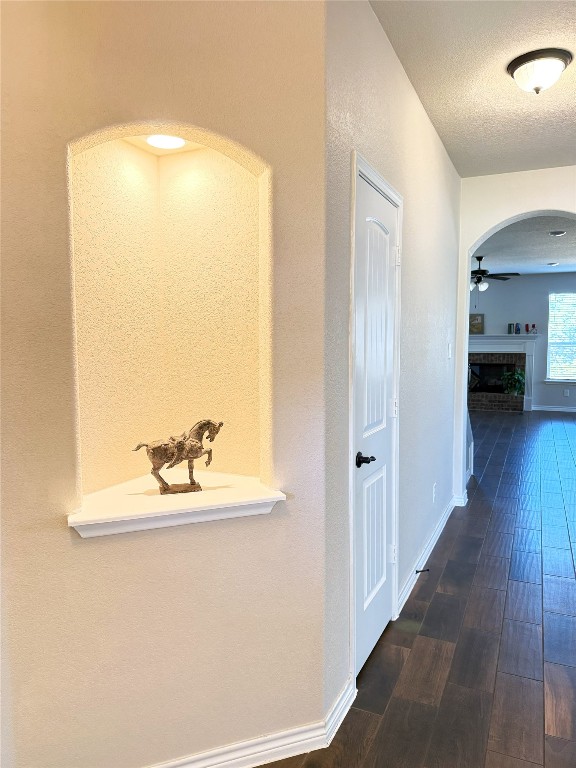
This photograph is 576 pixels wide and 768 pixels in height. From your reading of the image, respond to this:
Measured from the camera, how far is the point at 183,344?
87.9 inches

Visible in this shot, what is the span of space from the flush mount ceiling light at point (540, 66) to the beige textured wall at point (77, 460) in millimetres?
1414

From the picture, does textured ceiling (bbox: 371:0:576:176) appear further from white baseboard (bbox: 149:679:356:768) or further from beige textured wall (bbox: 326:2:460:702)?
white baseboard (bbox: 149:679:356:768)

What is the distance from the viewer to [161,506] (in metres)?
1.70

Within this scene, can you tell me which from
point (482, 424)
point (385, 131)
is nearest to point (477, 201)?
point (385, 131)

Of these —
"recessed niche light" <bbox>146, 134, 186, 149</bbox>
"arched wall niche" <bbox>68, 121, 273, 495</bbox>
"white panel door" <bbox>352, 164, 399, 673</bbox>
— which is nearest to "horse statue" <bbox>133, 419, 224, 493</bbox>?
"arched wall niche" <bbox>68, 121, 273, 495</bbox>

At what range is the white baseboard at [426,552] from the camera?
3.04m

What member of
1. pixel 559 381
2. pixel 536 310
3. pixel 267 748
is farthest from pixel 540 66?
pixel 559 381

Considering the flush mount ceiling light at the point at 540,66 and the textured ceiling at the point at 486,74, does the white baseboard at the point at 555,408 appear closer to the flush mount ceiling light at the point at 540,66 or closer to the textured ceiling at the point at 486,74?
the textured ceiling at the point at 486,74

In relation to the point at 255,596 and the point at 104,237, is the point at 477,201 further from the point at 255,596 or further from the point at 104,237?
the point at 255,596

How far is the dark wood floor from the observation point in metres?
1.94

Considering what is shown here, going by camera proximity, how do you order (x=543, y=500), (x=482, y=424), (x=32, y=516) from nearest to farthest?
(x=32, y=516) < (x=543, y=500) < (x=482, y=424)

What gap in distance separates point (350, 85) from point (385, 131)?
0.51m

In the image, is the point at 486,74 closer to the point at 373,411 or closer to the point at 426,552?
the point at 373,411

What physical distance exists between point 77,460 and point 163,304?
83cm
